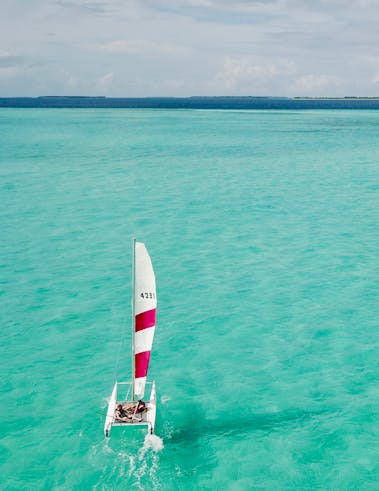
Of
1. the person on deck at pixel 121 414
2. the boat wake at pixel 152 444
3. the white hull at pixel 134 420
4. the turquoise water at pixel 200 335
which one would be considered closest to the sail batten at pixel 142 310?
the white hull at pixel 134 420

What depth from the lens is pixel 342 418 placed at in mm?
18500

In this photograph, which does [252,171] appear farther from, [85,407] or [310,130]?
[310,130]

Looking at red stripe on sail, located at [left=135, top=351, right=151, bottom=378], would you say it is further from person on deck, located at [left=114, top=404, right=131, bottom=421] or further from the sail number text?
the sail number text

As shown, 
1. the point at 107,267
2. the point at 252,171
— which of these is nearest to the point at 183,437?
the point at 107,267

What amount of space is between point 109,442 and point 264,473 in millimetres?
5108

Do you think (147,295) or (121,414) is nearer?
(147,295)

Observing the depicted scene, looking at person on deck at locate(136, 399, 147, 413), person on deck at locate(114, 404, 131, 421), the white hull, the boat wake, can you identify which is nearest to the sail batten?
person on deck at locate(136, 399, 147, 413)

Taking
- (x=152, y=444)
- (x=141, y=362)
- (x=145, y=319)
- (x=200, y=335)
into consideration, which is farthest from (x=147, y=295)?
(x=200, y=335)

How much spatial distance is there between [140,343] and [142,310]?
4.11 feet

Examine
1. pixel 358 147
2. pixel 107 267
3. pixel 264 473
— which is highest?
pixel 358 147

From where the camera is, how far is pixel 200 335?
965 inches

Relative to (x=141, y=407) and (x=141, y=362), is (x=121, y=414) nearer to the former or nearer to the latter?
(x=141, y=407)

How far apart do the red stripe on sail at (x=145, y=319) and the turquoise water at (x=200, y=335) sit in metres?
3.79

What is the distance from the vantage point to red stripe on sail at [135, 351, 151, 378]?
17.1 metres
